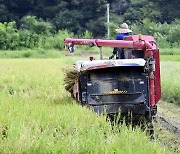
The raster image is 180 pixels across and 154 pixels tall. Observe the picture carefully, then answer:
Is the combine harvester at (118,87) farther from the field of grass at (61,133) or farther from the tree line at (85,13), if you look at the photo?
the tree line at (85,13)

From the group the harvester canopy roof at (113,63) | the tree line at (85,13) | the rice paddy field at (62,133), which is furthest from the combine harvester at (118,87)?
the tree line at (85,13)

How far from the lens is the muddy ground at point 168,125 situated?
19.7 feet

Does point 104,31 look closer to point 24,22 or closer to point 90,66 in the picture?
point 24,22

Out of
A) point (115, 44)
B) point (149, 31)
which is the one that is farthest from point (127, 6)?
point (115, 44)

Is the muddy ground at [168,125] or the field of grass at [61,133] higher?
the field of grass at [61,133]

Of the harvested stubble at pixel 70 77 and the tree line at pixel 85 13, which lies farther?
the tree line at pixel 85 13

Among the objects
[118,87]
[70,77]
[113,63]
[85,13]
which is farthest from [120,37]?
[85,13]

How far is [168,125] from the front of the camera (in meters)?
7.57

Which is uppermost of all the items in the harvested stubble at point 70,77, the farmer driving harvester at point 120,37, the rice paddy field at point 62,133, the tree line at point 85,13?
the tree line at point 85,13

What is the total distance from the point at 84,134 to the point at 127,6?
1595 inches

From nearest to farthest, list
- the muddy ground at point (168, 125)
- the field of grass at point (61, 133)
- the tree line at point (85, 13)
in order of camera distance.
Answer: the field of grass at point (61, 133), the muddy ground at point (168, 125), the tree line at point (85, 13)

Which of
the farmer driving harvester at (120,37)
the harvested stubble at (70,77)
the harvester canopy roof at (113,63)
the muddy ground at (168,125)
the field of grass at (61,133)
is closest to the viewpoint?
the field of grass at (61,133)

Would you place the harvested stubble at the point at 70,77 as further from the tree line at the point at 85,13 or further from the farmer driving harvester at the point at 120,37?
the tree line at the point at 85,13

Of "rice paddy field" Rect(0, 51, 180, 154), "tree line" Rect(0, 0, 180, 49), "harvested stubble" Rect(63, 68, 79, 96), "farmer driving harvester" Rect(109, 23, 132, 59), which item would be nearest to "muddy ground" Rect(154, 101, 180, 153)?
"rice paddy field" Rect(0, 51, 180, 154)
